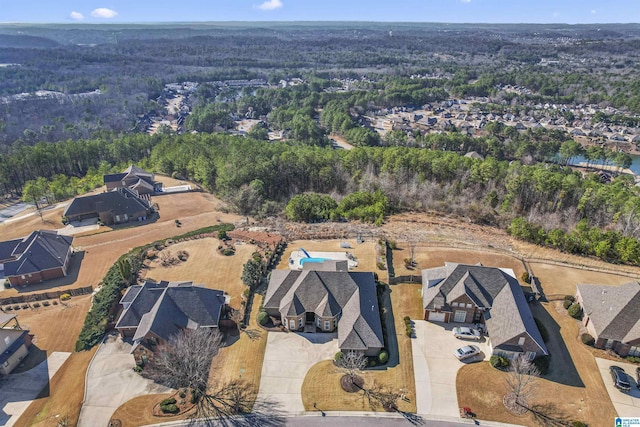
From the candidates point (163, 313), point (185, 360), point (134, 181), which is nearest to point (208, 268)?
point (163, 313)

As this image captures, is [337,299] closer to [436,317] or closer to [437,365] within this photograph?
[436,317]

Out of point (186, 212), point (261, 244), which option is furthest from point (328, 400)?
point (186, 212)

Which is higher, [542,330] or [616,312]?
[616,312]

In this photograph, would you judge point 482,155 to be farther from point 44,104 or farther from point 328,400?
point 44,104

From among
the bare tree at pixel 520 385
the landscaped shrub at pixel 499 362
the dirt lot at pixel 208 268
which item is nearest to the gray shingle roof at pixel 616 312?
the bare tree at pixel 520 385

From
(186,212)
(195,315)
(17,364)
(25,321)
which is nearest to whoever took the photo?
(17,364)

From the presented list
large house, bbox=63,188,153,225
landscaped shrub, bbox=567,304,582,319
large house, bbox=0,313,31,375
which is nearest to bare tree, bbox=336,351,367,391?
landscaped shrub, bbox=567,304,582,319

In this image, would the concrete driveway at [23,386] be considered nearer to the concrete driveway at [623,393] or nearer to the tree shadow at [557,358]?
the tree shadow at [557,358]
